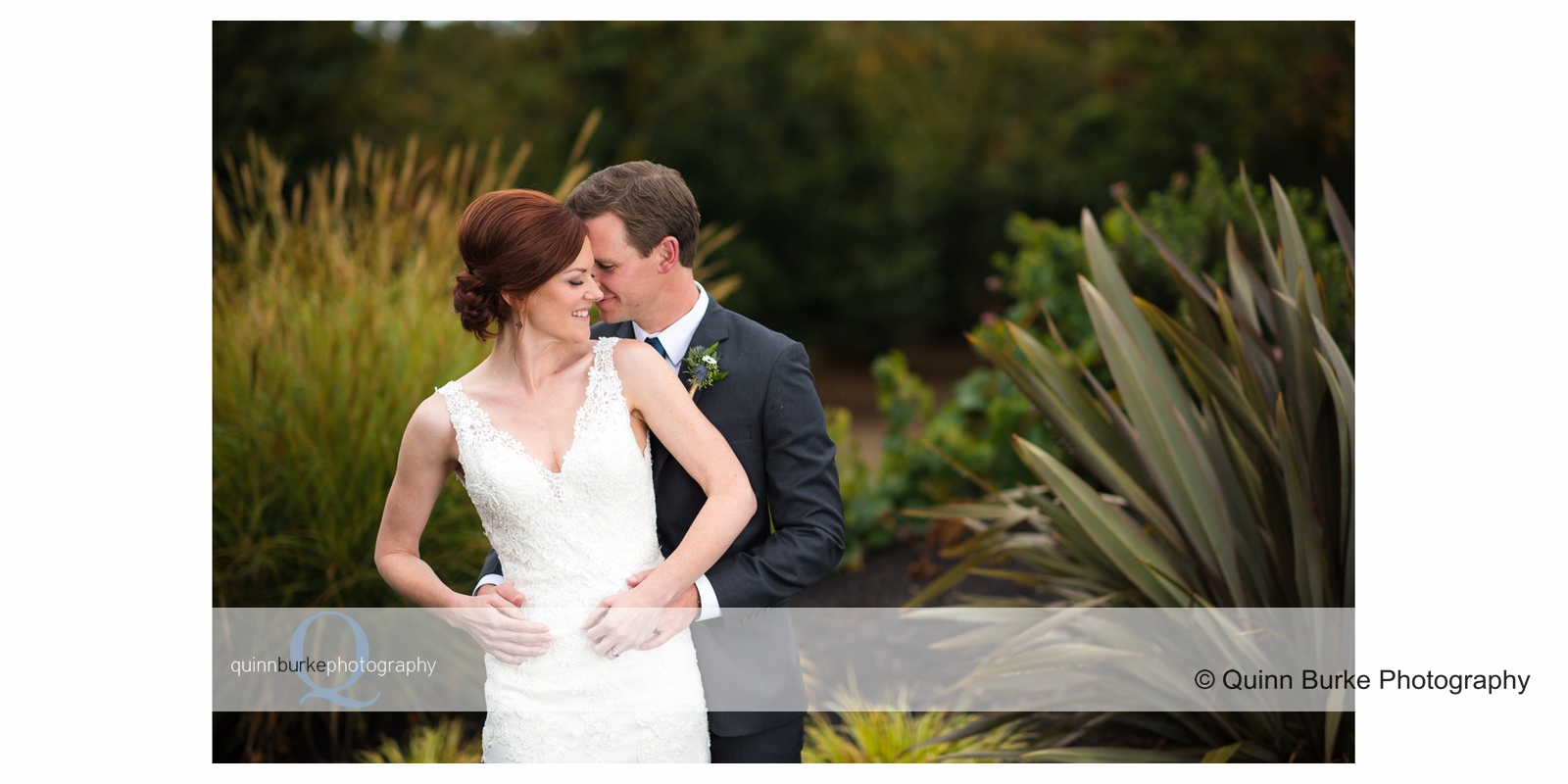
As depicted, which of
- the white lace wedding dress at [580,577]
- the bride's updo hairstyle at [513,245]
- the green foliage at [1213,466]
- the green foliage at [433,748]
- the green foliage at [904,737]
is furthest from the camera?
the green foliage at [433,748]

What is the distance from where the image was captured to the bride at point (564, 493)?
6.57ft

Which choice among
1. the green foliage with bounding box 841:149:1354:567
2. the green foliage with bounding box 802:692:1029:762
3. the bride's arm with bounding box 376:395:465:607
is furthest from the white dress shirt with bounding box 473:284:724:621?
the green foliage with bounding box 841:149:1354:567

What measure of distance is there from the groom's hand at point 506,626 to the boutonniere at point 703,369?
20.6 inches

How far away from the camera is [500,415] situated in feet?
6.87

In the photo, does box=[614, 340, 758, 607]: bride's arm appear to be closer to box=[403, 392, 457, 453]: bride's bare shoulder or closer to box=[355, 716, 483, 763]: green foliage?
box=[403, 392, 457, 453]: bride's bare shoulder

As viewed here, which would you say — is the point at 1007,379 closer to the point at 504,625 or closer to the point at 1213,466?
the point at 1213,466

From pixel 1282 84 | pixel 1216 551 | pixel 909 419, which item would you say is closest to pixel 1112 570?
pixel 1216 551

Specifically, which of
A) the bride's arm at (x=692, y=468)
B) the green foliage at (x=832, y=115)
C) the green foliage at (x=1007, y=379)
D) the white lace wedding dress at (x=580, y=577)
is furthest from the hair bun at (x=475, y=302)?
the green foliage at (x=832, y=115)

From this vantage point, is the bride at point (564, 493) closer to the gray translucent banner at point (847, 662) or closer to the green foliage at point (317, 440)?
the gray translucent banner at point (847, 662)

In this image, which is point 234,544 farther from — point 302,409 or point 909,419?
point 909,419

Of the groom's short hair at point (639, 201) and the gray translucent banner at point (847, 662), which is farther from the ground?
the groom's short hair at point (639, 201)

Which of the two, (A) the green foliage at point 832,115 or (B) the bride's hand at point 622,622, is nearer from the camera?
(B) the bride's hand at point 622,622

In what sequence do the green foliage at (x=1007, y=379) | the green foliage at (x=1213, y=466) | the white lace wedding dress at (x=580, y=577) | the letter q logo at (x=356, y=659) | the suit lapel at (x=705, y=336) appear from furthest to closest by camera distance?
the green foliage at (x=1007, y=379), the letter q logo at (x=356, y=659), the green foliage at (x=1213, y=466), the suit lapel at (x=705, y=336), the white lace wedding dress at (x=580, y=577)

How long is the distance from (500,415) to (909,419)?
356cm
